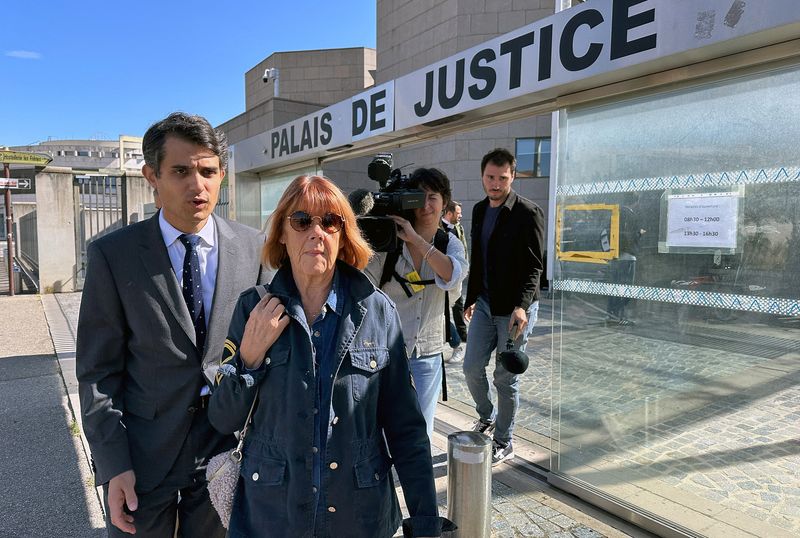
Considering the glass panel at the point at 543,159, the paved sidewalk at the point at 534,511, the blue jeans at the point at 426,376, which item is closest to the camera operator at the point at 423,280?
the blue jeans at the point at 426,376

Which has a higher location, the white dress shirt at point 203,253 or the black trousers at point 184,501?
the white dress shirt at point 203,253

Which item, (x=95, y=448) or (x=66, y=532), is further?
(x=66, y=532)

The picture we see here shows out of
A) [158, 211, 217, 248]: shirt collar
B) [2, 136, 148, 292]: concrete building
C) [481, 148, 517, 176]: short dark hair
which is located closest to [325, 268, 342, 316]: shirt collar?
[158, 211, 217, 248]: shirt collar

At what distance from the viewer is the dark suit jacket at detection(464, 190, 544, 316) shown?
11.7 feet

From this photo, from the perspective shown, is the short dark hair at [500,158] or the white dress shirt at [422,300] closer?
the white dress shirt at [422,300]

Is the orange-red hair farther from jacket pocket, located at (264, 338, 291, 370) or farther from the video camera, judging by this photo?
the video camera

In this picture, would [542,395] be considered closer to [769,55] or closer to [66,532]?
[769,55]

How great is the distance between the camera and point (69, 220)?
11805mm

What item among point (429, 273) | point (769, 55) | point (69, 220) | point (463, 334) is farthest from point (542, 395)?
point (69, 220)

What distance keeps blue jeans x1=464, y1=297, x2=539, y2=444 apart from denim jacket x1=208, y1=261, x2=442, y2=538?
2.08m

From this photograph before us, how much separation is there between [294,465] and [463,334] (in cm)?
442

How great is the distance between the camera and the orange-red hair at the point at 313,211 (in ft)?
5.41

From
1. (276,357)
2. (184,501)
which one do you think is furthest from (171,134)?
(184,501)

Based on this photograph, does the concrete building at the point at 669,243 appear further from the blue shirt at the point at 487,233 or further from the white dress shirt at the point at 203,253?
the white dress shirt at the point at 203,253
